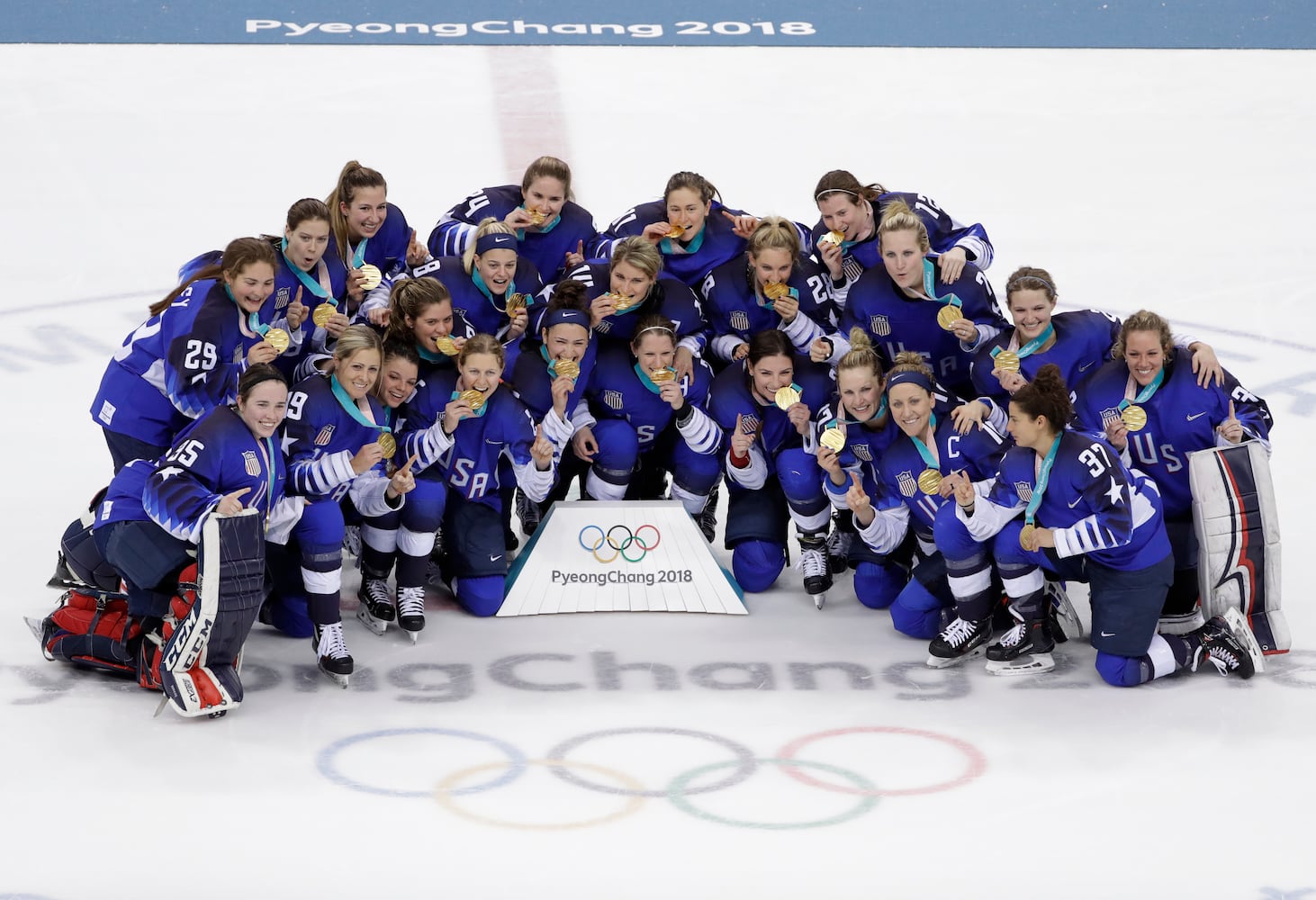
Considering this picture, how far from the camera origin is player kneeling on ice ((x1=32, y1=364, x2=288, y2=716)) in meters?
4.34

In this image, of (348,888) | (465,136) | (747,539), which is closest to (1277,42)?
(465,136)

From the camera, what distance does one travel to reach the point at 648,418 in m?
5.42

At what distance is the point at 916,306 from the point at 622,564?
1.25 metres

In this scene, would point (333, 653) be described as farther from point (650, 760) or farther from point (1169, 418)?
point (1169, 418)

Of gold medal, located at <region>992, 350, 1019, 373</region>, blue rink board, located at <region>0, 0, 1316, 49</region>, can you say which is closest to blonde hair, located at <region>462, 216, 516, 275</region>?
gold medal, located at <region>992, 350, 1019, 373</region>

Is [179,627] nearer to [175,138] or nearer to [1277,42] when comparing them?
[175,138]

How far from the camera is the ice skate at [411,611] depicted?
16.4 feet

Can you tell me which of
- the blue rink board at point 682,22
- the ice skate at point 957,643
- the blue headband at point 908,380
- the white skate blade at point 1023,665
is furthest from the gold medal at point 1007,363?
the blue rink board at point 682,22

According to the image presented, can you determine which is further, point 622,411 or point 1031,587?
point 622,411

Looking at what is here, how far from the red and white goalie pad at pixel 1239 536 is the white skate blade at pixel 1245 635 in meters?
0.03

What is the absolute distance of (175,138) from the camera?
1017cm

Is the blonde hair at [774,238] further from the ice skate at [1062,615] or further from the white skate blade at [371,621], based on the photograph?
the white skate blade at [371,621]

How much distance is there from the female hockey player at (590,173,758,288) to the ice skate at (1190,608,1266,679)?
2.00 m

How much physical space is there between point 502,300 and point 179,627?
5.33 feet
